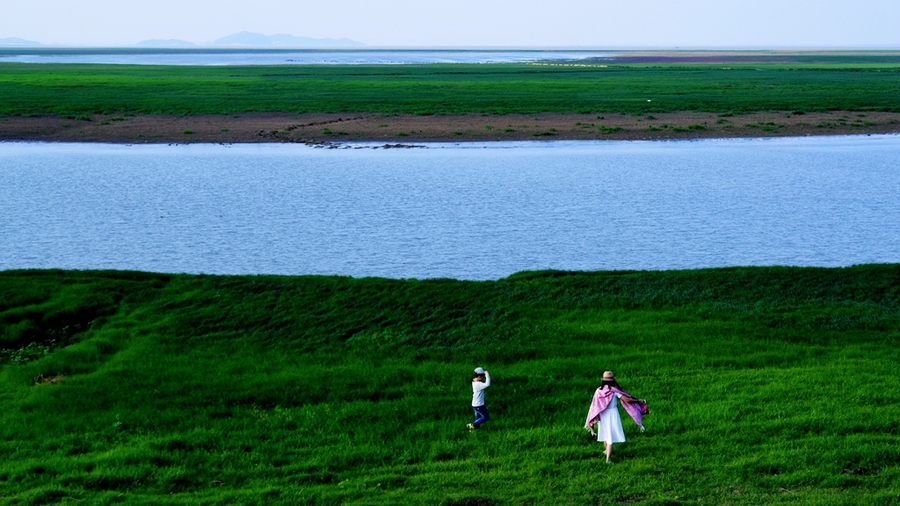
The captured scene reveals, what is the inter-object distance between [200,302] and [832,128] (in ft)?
239

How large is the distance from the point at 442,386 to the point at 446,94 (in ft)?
313

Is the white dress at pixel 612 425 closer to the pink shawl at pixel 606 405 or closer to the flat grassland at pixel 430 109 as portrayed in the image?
the pink shawl at pixel 606 405

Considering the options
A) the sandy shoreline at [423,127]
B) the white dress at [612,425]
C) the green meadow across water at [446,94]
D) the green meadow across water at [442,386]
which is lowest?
the green meadow across water at [442,386]

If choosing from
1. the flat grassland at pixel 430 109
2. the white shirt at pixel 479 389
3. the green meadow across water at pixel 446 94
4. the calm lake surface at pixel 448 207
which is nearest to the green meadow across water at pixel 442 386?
the white shirt at pixel 479 389

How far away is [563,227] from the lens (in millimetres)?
45062

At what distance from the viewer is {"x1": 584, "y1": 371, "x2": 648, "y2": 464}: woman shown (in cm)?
1558

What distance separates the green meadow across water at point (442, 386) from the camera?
51.4ft

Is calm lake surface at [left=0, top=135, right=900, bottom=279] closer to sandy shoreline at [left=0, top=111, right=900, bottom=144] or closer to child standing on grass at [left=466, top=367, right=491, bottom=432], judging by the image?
sandy shoreline at [left=0, top=111, right=900, bottom=144]

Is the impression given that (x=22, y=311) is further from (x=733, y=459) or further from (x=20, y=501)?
(x=733, y=459)

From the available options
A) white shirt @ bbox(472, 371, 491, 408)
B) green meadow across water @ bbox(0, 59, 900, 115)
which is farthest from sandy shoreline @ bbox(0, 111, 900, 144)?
white shirt @ bbox(472, 371, 491, 408)

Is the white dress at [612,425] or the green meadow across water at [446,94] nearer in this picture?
the white dress at [612,425]

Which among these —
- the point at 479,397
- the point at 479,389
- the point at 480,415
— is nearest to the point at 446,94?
the point at 480,415

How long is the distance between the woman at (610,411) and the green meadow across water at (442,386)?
1.86 feet

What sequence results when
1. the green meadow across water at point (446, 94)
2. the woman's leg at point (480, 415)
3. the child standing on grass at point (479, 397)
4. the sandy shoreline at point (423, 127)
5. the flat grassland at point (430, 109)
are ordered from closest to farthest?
the child standing on grass at point (479, 397), the woman's leg at point (480, 415), the sandy shoreline at point (423, 127), the flat grassland at point (430, 109), the green meadow across water at point (446, 94)
